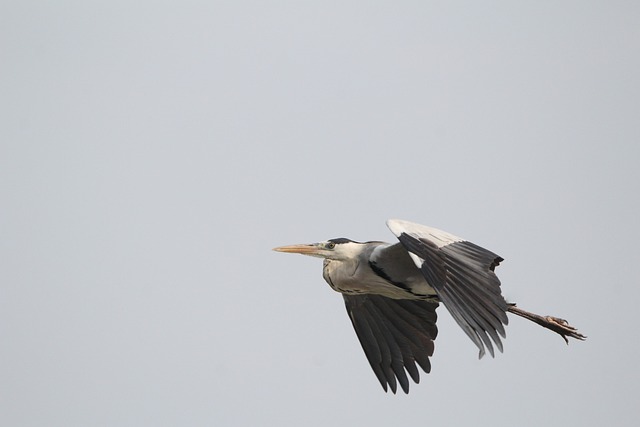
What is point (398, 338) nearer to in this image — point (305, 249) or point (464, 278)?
point (305, 249)

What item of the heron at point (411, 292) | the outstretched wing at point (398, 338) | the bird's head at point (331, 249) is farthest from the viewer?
the outstretched wing at point (398, 338)

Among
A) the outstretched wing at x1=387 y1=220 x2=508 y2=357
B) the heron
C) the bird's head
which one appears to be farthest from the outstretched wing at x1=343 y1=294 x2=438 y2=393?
the outstretched wing at x1=387 y1=220 x2=508 y2=357

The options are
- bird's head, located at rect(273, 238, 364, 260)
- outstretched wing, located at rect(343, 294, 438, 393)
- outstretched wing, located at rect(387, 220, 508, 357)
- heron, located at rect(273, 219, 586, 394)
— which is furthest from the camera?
outstretched wing, located at rect(343, 294, 438, 393)

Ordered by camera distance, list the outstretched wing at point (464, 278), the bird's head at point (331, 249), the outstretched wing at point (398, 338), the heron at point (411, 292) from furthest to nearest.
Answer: the outstretched wing at point (398, 338) → the bird's head at point (331, 249) → the heron at point (411, 292) → the outstretched wing at point (464, 278)

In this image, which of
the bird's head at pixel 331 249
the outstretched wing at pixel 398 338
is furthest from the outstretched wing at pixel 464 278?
the outstretched wing at pixel 398 338

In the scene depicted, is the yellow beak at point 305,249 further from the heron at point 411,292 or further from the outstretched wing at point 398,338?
the outstretched wing at point 398,338

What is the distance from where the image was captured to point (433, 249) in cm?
989

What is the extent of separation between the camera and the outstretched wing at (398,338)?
11648 millimetres

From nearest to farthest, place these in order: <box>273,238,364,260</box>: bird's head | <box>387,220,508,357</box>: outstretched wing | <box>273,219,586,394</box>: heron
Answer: <box>387,220,508,357</box>: outstretched wing < <box>273,219,586,394</box>: heron < <box>273,238,364,260</box>: bird's head

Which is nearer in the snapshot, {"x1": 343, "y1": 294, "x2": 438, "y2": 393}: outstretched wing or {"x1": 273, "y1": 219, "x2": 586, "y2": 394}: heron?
{"x1": 273, "y1": 219, "x2": 586, "y2": 394}: heron

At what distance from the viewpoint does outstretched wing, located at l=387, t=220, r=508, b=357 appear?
9172 mm

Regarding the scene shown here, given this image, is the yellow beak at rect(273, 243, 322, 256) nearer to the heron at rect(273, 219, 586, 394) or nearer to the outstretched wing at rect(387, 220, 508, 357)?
the heron at rect(273, 219, 586, 394)

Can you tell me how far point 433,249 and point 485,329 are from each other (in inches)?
37.7

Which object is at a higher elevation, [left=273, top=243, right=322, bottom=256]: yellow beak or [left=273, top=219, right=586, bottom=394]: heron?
[left=273, top=243, right=322, bottom=256]: yellow beak
